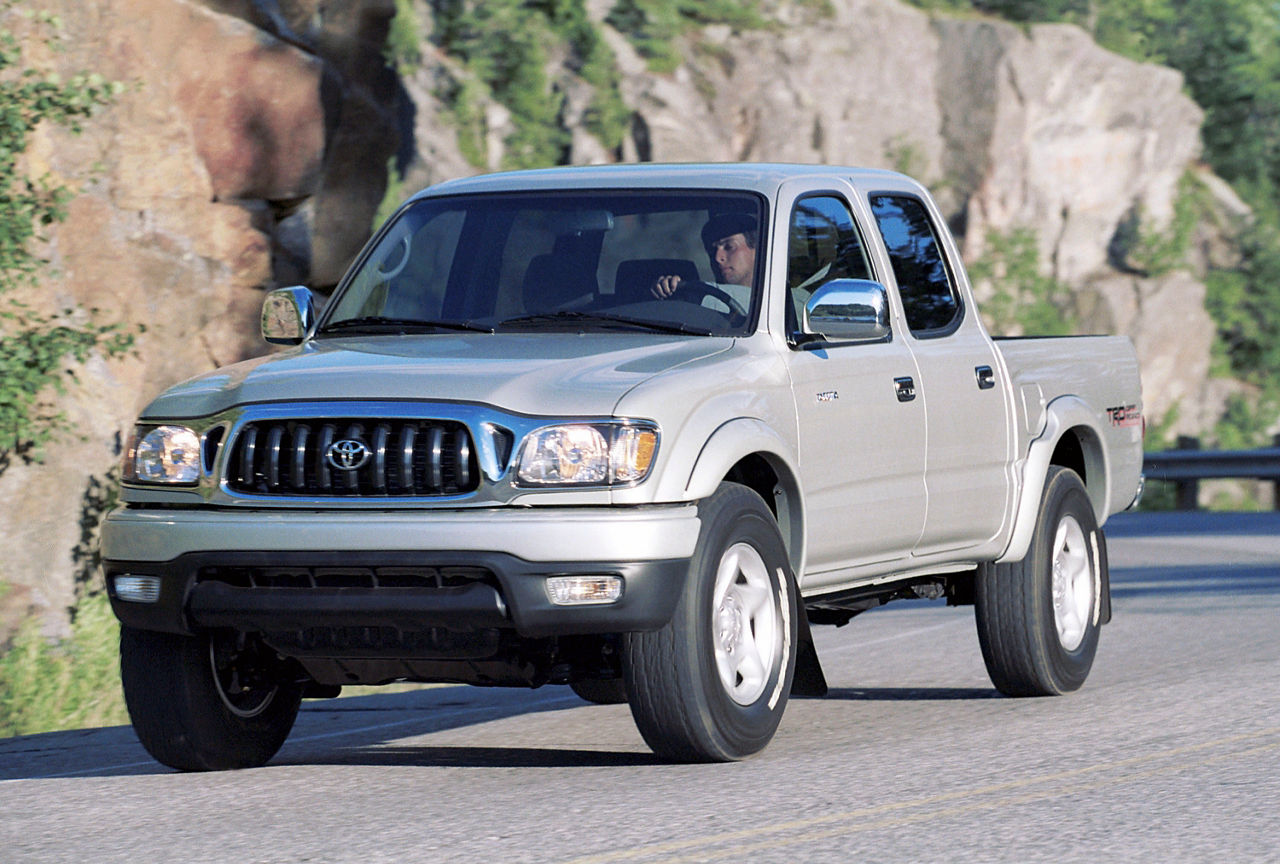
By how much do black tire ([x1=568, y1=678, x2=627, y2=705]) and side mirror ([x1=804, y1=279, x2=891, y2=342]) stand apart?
1.38 meters

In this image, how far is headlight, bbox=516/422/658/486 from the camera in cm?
631

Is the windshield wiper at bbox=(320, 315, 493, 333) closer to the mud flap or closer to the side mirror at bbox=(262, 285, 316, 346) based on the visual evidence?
the side mirror at bbox=(262, 285, 316, 346)

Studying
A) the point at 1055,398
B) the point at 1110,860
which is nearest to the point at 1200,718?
the point at 1055,398

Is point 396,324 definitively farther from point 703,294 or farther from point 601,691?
point 601,691

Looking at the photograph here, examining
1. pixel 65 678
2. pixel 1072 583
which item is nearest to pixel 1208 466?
pixel 1072 583

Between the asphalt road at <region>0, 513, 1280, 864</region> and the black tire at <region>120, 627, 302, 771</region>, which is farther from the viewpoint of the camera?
the black tire at <region>120, 627, 302, 771</region>

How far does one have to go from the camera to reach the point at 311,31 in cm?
1841

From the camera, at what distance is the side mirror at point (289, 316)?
7.86 meters

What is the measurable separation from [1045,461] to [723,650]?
8.68 ft

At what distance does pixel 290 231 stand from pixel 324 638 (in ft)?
38.9

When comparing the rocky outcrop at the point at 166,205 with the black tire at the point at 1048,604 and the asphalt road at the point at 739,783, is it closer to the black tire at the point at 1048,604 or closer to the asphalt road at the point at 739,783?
the asphalt road at the point at 739,783

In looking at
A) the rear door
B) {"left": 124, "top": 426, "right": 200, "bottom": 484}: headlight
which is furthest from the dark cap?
{"left": 124, "top": 426, "right": 200, "bottom": 484}: headlight

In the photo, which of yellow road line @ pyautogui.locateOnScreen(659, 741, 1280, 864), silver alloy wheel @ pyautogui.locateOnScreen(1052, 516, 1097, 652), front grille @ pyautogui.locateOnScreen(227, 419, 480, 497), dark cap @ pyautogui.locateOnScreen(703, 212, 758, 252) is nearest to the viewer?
yellow road line @ pyautogui.locateOnScreen(659, 741, 1280, 864)

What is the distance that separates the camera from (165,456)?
22.2ft
